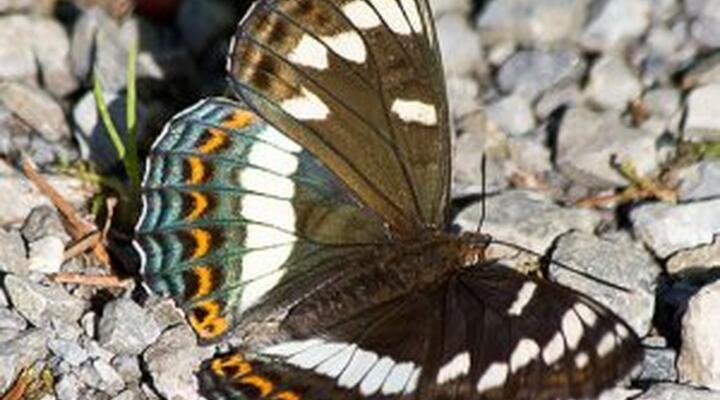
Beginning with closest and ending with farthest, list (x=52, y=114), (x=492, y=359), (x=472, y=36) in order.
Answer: (x=492, y=359) < (x=52, y=114) < (x=472, y=36)

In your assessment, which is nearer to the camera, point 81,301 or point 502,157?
point 81,301

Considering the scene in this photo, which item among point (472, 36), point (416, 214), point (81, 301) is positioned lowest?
point (81, 301)

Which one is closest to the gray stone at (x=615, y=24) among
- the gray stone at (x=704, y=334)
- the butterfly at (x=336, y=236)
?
the butterfly at (x=336, y=236)

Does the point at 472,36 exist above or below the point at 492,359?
above

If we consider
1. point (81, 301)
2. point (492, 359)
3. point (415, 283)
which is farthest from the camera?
point (81, 301)

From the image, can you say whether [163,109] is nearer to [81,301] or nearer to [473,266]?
[81,301]

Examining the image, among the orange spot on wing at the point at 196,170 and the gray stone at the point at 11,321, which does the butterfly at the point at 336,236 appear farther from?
the gray stone at the point at 11,321

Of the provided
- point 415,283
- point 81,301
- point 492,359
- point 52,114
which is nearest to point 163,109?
point 52,114
